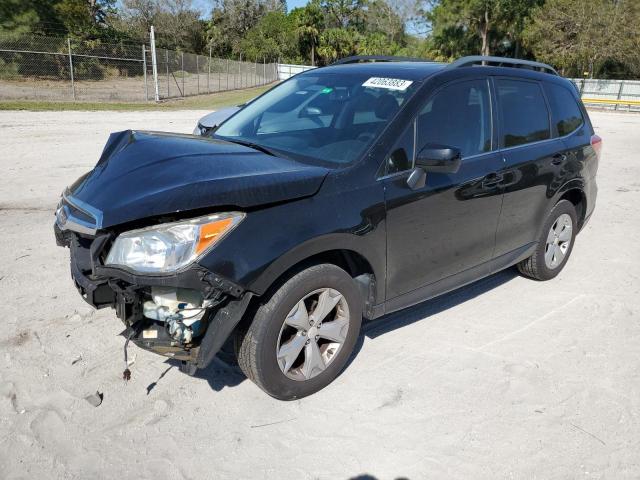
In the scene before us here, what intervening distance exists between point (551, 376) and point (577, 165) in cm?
225

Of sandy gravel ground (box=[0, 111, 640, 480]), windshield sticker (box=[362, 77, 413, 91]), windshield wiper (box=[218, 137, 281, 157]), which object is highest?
windshield sticker (box=[362, 77, 413, 91])

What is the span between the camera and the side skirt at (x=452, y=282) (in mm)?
3582

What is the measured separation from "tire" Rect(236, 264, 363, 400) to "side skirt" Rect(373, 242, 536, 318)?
0.31 m

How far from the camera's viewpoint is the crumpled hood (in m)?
2.69

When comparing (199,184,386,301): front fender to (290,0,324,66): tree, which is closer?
(199,184,386,301): front fender

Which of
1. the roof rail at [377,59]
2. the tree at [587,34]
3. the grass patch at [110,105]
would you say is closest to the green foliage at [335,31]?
the tree at [587,34]

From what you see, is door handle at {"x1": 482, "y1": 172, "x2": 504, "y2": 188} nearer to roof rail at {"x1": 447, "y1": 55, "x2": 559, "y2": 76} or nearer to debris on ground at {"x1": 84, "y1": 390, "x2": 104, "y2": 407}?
roof rail at {"x1": 447, "y1": 55, "x2": 559, "y2": 76}

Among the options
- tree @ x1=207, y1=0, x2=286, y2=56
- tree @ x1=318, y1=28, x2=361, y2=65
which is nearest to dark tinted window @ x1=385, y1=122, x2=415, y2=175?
tree @ x1=318, y1=28, x2=361, y2=65

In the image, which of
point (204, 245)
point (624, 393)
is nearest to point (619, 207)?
point (624, 393)

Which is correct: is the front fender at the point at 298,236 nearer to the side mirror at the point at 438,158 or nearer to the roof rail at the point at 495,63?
the side mirror at the point at 438,158

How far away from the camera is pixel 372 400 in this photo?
326 cm

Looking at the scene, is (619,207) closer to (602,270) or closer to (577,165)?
(602,270)

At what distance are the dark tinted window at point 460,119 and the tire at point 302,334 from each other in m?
1.14

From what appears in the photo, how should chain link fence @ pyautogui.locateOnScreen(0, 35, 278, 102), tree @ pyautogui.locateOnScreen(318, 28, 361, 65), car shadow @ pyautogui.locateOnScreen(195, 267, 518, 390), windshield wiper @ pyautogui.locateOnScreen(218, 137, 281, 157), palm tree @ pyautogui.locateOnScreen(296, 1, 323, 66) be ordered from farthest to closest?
tree @ pyautogui.locateOnScreen(318, 28, 361, 65), palm tree @ pyautogui.locateOnScreen(296, 1, 323, 66), chain link fence @ pyautogui.locateOnScreen(0, 35, 278, 102), windshield wiper @ pyautogui.locateOnScreen(218, 137, 281, 157), car shadow @ pyautogui.locateOnScreen(195, 267, 518, 390)
